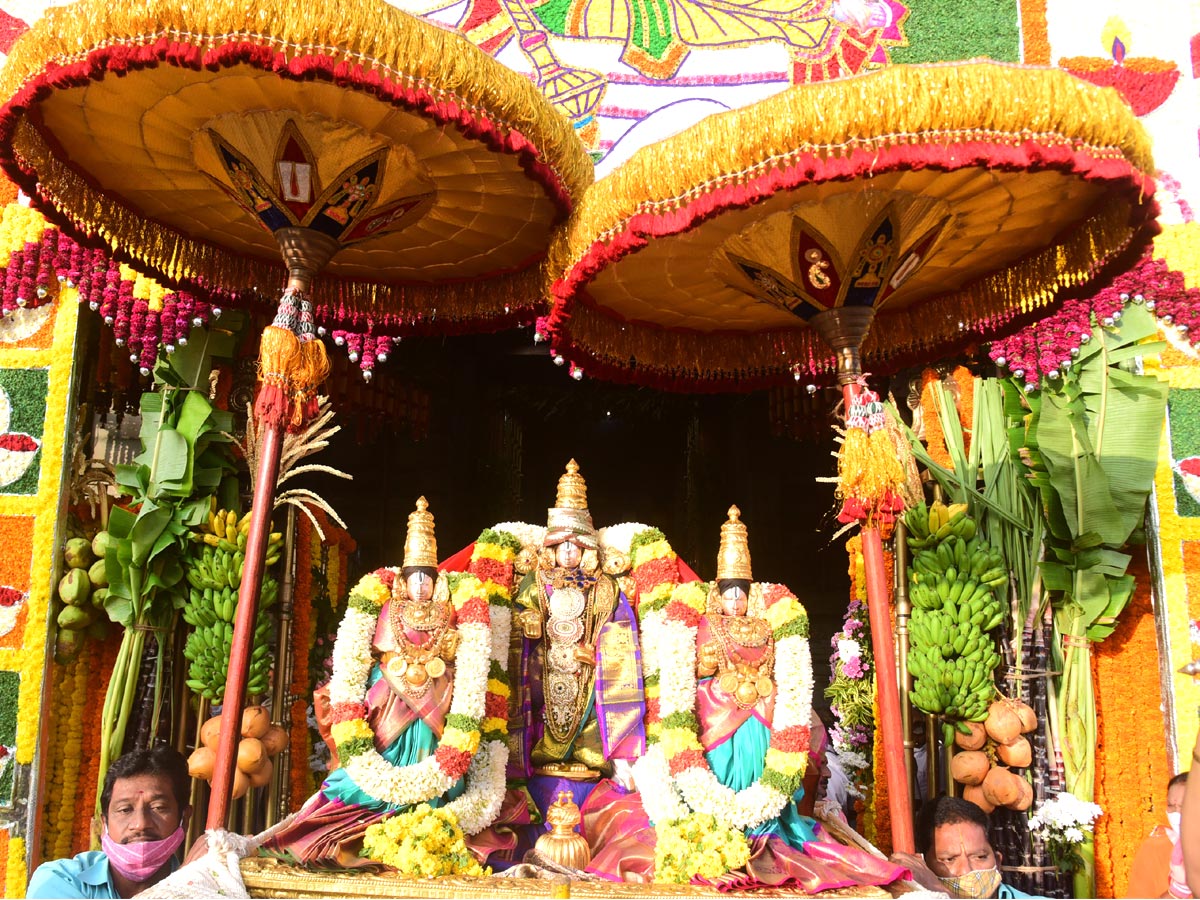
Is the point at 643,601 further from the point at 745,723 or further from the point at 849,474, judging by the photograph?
the point at 849,474

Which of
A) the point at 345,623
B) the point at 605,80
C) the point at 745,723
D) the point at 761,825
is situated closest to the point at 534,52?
the point at 605,80

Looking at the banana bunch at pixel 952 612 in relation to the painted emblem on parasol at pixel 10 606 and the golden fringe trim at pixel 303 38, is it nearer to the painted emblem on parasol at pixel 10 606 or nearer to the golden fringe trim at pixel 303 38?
the golden fringe trim at pixel 303 38

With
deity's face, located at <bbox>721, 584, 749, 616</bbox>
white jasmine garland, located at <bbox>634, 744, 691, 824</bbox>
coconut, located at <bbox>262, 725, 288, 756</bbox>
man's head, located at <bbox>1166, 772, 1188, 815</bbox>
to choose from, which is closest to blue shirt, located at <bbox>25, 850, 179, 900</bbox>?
coconut, located at <bbox>262, 725, 288, 756</bbox>

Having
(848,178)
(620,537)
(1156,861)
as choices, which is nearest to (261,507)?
(620,537)

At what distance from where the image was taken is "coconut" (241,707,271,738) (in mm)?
5838

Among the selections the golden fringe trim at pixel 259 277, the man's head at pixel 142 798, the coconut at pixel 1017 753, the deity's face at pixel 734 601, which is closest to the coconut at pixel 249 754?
the man's head at pixel 142 798

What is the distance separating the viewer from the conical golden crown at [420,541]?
17.7 feet

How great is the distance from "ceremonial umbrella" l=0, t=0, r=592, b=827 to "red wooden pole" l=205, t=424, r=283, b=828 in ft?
0.03

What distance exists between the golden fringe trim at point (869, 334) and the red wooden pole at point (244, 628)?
178 cm

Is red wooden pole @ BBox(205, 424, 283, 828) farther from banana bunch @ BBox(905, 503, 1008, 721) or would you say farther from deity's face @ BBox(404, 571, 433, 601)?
banana bunch @ BBox(905, 503, 1008, 721)

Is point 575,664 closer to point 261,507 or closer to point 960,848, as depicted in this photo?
point 261,507

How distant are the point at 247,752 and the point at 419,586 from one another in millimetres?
1460

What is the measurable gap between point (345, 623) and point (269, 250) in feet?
7.54

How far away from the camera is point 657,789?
5188 millimetres
